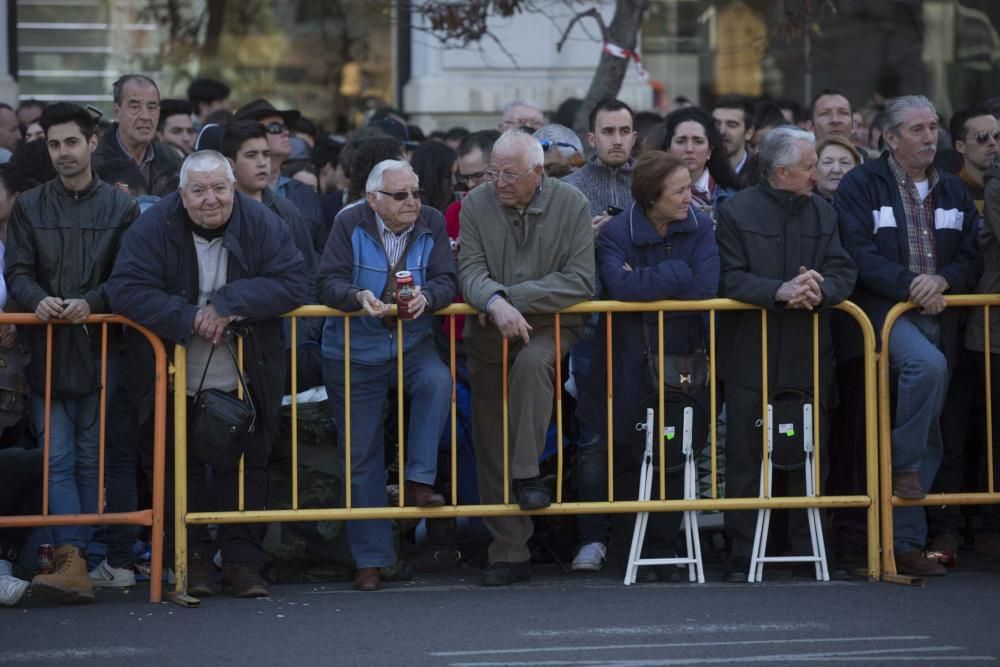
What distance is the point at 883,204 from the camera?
28.6ft

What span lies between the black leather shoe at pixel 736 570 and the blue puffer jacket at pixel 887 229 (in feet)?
4.34

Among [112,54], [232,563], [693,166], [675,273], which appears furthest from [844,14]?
[232,563]

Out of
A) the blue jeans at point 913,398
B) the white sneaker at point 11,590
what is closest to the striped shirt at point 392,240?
the white sneaker at point 11,590

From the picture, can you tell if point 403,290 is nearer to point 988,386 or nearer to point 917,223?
point 917,223

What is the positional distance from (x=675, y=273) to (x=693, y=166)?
55.4 inches

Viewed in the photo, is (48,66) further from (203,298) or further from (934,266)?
(934,266)

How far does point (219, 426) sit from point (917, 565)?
3423 mm

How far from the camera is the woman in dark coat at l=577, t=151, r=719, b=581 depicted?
331 inches

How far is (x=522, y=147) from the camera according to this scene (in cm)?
835

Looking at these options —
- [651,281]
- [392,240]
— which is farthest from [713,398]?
[392,240]

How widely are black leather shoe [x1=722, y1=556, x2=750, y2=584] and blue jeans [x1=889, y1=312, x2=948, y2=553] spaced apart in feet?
2.47

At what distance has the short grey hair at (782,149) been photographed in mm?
8461

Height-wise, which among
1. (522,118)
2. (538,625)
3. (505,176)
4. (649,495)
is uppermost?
(522,118)

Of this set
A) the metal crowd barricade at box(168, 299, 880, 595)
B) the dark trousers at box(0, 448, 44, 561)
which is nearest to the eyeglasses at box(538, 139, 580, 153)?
the metal crowd barricade at box(168, 299, 880, 595)
